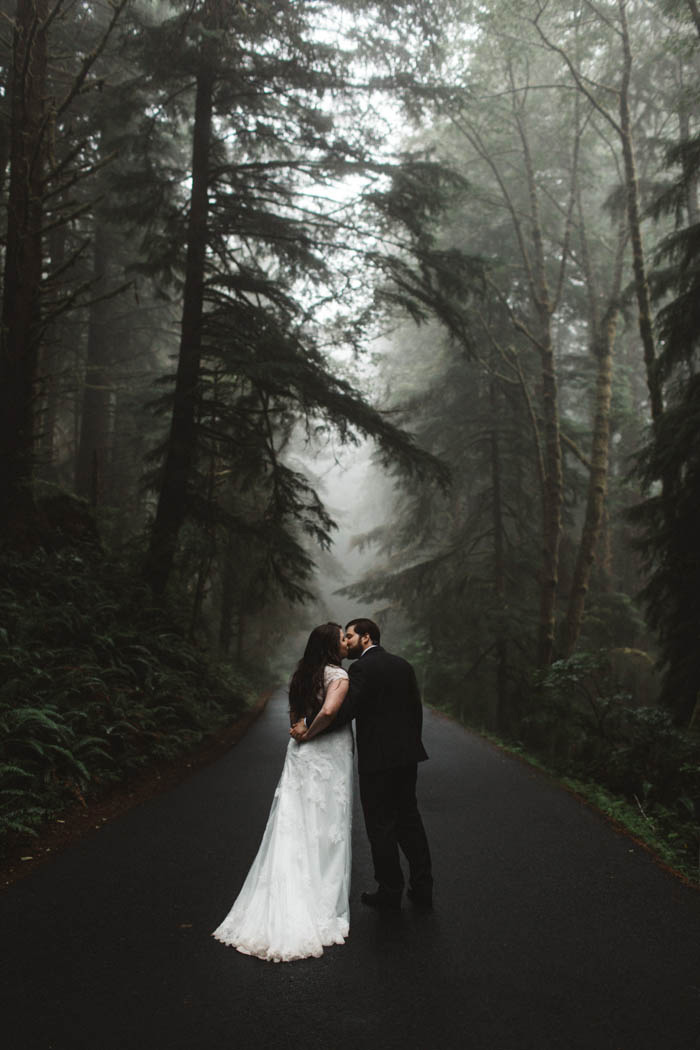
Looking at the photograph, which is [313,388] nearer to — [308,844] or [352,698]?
[352,698]

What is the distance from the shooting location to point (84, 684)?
24.5 ft

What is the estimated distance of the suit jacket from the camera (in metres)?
4.37

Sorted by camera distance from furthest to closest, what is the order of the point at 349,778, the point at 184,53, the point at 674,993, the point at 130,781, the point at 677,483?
the point at 184,53 < the point at 677,483 < the point at 130,781 < the point at 349,778 < the point at 674,993

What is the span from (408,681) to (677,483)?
5.70m

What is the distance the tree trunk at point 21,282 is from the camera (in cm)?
884

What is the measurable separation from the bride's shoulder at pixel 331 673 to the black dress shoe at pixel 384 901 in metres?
1.36

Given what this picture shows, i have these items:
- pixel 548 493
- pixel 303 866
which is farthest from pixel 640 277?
pixel 303 866

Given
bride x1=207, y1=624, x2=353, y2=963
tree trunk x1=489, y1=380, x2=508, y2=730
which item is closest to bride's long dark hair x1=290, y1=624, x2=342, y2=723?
bride x1=207, y1=624, x2=353, y2=963

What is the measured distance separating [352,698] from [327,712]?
239 millimetres

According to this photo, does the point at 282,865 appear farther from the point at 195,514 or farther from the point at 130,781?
the point at 195,514

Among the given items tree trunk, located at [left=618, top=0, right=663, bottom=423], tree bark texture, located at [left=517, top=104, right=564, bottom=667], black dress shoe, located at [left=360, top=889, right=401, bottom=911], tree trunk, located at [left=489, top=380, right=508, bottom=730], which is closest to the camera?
black dress shoe, located at [left=360, top=889, right=401, bottom=911]

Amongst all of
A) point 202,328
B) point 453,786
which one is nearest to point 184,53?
point 202,328

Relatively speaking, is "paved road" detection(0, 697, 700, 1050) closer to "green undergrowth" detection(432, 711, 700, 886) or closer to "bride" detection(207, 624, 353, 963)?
"bride" detection(207, 624, 353, 963)

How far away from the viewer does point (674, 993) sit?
10.6 ft
